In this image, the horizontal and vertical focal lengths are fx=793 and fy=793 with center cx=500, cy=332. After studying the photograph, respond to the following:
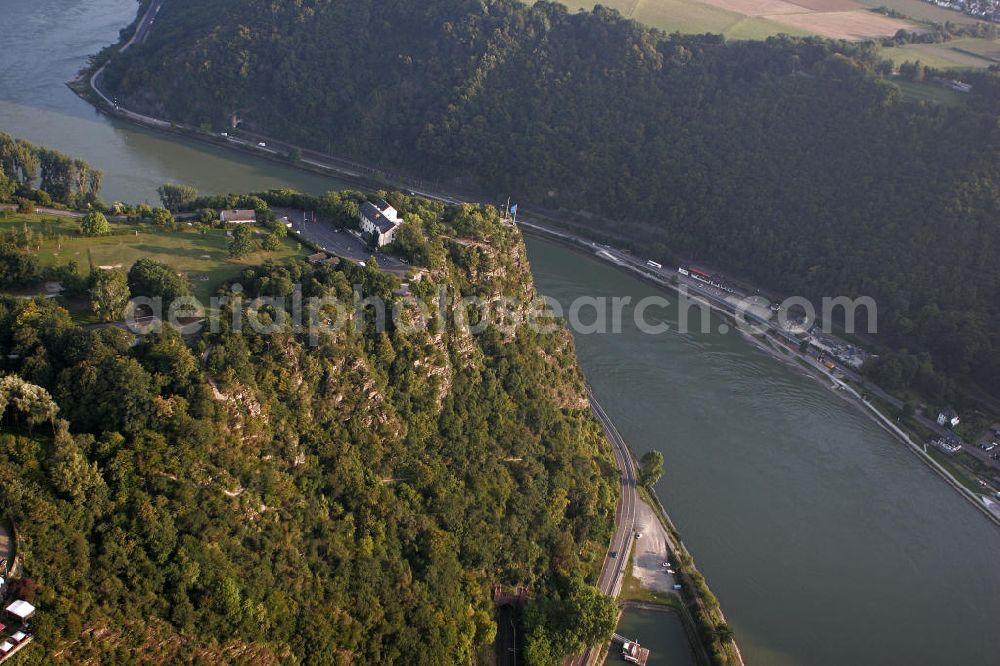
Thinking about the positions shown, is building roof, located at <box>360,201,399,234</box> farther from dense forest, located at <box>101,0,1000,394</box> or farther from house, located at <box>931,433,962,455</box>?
house, located at <box>931,433,962,455</box>

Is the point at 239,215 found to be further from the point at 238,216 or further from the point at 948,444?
the point at 948,444

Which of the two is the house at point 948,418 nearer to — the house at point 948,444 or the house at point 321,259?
the house at point 948,444

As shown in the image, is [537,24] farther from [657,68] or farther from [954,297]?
[954,297]

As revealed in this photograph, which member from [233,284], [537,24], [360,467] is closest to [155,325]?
[233,284]

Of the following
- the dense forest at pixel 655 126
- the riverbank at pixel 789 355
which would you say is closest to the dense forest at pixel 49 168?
the dense forest at pixel 655 126

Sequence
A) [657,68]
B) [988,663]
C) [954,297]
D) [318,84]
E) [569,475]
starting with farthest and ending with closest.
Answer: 1. [318,84]
2. [657,68]
3. [954,297]
4. [569,475]
5. [988,663]

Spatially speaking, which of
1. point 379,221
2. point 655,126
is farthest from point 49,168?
point 655,126
